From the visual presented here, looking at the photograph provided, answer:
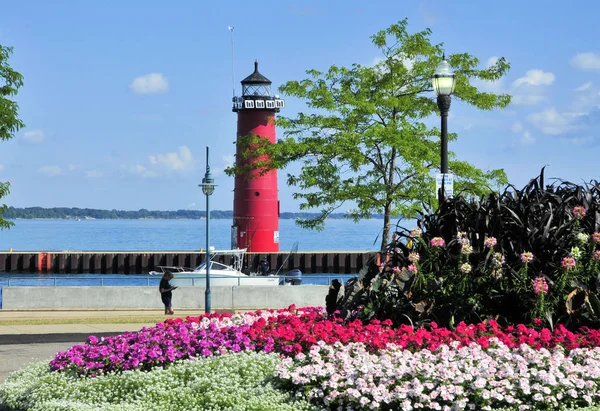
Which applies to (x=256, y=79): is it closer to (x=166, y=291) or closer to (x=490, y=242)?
(x=166, y=291)

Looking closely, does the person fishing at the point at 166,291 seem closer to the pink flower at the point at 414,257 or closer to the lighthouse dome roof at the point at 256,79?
the pink flower at the point at 414,257

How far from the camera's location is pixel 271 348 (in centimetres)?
1034

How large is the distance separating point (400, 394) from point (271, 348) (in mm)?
2428

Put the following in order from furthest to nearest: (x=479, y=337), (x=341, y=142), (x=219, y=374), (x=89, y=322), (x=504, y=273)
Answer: (x=341, y=142) → (x=89, y=322) → (x=504, y=273) → (x=479, y=337) → (x=219, y=374)

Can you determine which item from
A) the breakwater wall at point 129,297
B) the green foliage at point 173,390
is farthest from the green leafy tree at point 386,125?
the green foliage at point 173,390

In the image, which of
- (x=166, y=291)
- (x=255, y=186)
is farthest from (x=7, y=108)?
(x=255, y=186)

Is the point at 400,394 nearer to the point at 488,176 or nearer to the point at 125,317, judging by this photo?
the point at 125,317

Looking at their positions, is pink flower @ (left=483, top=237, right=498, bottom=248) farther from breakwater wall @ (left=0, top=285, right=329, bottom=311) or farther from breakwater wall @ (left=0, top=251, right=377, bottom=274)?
breakwater wall @ (left=0, top=251, right=377, bottom=274)

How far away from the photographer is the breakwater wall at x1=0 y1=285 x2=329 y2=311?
96.5 ft

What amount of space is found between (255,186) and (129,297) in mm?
37531

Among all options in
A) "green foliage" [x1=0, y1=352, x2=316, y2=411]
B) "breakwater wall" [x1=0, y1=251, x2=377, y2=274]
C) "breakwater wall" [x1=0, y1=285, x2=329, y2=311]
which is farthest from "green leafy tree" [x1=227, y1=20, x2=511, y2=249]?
"breakwater wall" [x1=0, y1=251, x2=377, y2=274]

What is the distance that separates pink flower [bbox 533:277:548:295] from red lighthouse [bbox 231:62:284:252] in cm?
5453

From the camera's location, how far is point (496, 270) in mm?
10922

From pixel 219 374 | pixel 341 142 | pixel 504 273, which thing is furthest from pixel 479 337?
pixel 341 142
